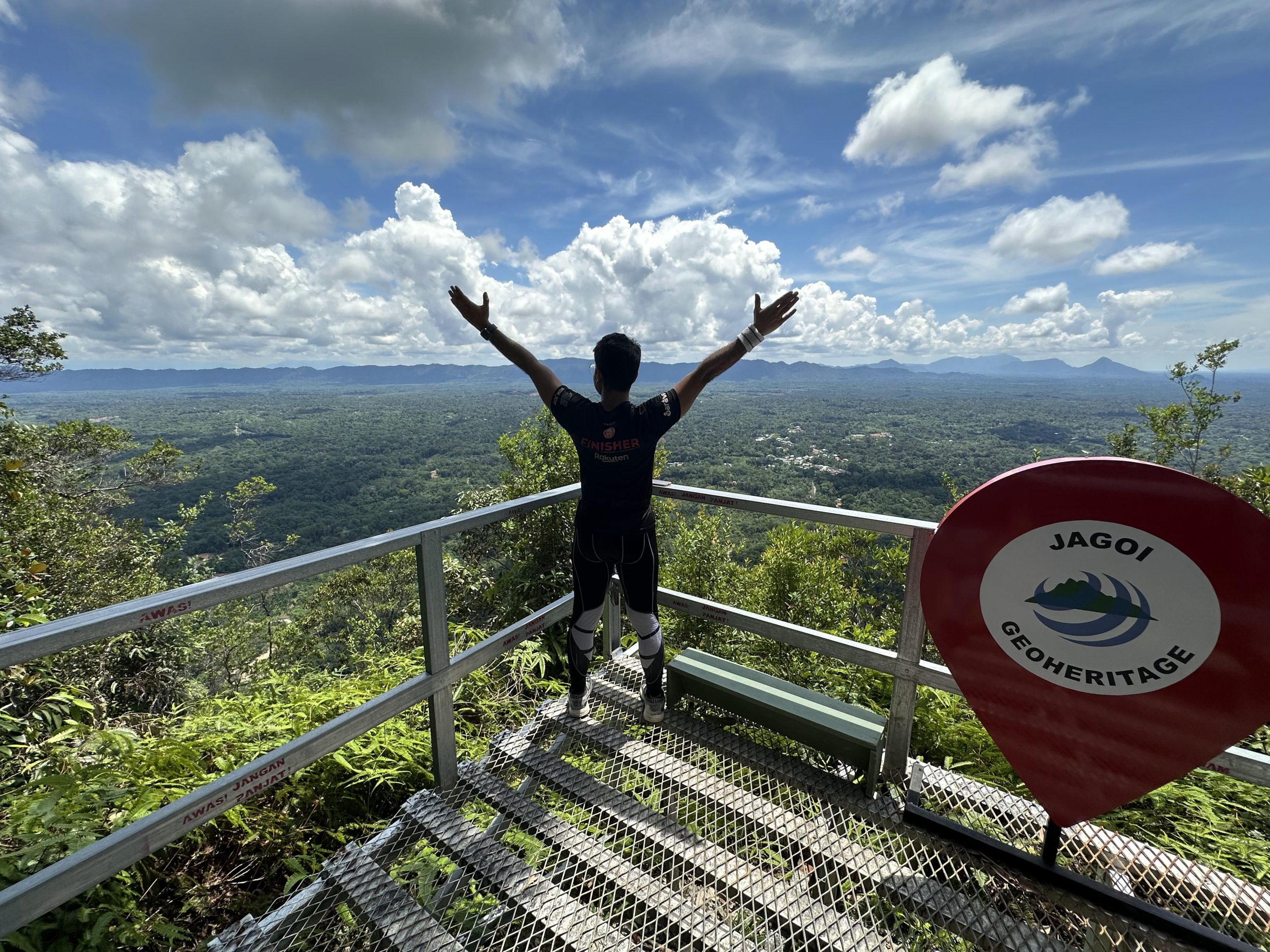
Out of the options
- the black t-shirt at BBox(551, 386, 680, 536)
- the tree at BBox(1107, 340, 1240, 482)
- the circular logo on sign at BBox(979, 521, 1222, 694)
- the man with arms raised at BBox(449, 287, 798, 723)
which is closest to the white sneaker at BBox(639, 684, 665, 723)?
the man with arms raised at BBox(449, 287, 798, 723)

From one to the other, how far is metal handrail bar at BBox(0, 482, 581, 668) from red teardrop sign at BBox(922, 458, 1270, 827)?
2.05 metres

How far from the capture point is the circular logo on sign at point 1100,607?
1.51 metres

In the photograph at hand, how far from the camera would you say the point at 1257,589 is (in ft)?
4.67

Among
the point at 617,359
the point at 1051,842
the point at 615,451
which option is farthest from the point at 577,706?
the point at 1051,842

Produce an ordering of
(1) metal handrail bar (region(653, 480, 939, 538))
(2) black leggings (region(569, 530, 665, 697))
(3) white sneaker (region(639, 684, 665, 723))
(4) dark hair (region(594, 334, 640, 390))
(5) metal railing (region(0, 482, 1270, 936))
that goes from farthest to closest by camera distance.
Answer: (3) white sneaker (region(639, 684, 665, 723)) → (2) black leggings (region(569, 530, 665, 697)) → (4) dark hair (region(594, 334, 640, 390)) → (1) metal handrail bar (region(653, 480, 939, 538)) → (5) metal railing (region(0, 482, 1270, 936))

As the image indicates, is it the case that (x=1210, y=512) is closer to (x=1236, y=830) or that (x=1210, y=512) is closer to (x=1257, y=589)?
(x=1257, y=589)

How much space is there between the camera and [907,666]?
2494mm

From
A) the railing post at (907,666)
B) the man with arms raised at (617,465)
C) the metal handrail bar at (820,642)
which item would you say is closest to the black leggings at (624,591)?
the man with arms raised at (617,465)

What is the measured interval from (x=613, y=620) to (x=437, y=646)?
4.94 ft

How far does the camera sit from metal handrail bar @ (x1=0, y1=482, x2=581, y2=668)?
4.15 ft

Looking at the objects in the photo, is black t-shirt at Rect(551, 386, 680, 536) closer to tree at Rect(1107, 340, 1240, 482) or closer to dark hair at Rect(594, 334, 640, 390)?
dark hair at Rect(594, 334, 640, 390)

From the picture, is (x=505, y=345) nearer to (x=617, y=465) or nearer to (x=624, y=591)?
(x=617, y=465)

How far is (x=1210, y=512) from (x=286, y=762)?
2995 millimetres

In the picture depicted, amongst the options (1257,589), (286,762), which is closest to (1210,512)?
(1257,589)
